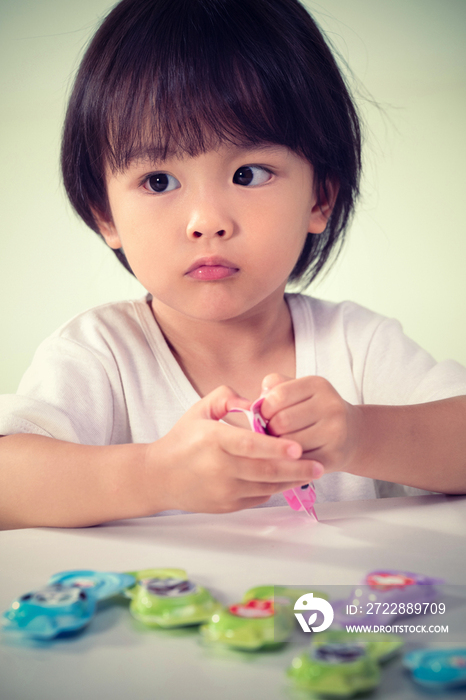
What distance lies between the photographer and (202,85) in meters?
0.68

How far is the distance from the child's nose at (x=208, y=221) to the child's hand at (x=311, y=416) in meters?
0.20

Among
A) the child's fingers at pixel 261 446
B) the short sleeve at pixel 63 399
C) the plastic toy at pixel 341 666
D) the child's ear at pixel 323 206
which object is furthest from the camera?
the child's ear at pixel 323 206

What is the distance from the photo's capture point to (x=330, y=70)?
821mm

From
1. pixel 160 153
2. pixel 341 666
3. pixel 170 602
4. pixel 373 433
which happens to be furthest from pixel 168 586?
pixel 160 153

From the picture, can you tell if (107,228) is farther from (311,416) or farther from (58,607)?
(58,607)

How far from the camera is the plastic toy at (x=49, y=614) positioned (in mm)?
323

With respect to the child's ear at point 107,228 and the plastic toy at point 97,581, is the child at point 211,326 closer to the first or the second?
the child's ear at point 107,228

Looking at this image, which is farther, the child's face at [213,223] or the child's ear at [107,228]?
the child's ear at [107,228]

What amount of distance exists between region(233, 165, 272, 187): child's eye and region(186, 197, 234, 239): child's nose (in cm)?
6

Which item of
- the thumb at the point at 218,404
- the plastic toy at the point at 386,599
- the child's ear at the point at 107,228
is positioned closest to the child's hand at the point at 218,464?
the thumb at the point at 218,404

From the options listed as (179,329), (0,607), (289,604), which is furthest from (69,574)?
(179,329)

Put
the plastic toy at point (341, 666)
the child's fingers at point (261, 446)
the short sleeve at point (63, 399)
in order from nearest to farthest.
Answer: the plastic toy at point (341, 666) < the child's fingers at point (261, 446) < the short sleeve at point (63, 399)

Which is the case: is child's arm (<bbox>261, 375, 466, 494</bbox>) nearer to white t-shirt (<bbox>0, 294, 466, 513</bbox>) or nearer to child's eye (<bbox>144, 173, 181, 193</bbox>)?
white t-shirt (<bbox>0, 294, 466, 513</bbox>)

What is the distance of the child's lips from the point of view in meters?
0.70
